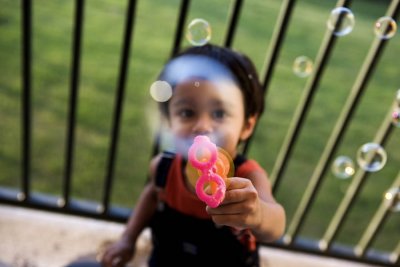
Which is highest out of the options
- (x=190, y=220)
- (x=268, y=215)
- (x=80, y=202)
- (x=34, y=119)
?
(x=268, y=215)

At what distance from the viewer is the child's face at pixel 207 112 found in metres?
1.25

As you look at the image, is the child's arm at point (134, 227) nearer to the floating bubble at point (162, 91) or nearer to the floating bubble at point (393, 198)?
the floating bubble at point (162, 91)

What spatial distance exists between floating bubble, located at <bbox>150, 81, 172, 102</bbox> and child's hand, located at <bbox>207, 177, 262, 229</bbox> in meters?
0.50

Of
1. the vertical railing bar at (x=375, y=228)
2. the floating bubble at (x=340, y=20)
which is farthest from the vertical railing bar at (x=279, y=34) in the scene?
the vertical railing bar at (x=375, y=228)

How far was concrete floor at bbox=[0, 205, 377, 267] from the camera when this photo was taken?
197 centimetres

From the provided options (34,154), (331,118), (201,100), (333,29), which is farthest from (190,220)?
(331,118)

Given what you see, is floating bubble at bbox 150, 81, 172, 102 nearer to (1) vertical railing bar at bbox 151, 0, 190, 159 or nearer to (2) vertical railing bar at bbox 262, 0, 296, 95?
(1) vertical railing bar at bbox 151, 0, 190, 159

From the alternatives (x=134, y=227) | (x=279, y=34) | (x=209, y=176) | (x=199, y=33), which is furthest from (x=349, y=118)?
(x=209, y=176)

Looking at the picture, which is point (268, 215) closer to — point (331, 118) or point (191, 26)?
point (191, 26)

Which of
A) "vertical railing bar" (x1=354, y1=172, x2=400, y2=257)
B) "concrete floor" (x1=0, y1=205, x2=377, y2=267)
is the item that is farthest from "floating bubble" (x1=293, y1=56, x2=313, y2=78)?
"concrete floor" (x1=0, y1=205, x2=377, y2=267)

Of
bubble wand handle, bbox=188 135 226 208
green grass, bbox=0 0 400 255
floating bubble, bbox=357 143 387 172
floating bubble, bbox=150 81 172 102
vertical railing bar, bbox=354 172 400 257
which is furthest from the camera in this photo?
green grass, bbox=0 0 400 255

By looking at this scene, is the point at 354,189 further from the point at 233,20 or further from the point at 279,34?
the point at 233,20

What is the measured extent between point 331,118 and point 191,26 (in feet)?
10.7

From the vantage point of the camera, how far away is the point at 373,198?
131 inches
